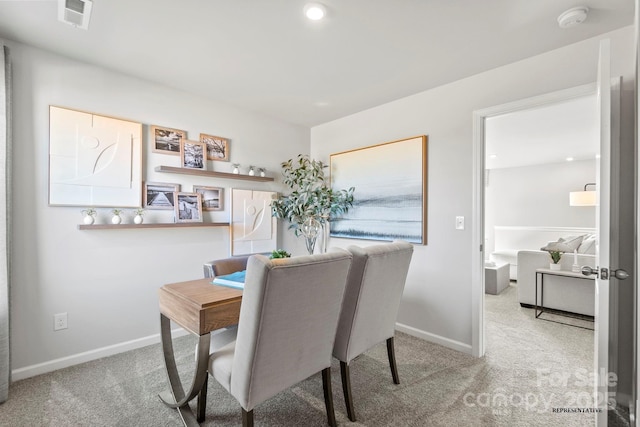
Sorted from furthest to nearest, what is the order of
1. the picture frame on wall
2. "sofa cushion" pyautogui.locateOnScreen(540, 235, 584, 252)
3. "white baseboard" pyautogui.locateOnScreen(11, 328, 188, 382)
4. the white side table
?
the white side table, "sofa cushion" pyautogui.locateOnScreen(540, 235, 584, 252), the picture frame on wall, "white baseboard" pyautogui.locateOnScreen(11, 328, 188, 382)

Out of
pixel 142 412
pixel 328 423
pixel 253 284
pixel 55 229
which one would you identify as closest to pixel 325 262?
pixel 253 284

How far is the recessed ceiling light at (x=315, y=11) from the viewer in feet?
5.51

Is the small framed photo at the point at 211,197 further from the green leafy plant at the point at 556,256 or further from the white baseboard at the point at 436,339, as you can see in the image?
the green leafy plant at the point at 556,256

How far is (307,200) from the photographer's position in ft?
11.3

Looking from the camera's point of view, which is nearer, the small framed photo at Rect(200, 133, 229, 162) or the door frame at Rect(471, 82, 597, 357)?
the door frame at Rect(471, 82, 597, 357)

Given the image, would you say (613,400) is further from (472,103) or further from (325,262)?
(472,103)

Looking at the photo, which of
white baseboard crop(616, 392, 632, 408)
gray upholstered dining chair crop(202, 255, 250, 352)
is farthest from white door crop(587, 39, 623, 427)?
Answer: gray upholstered dining chair crop(202, 255, 250, 352)

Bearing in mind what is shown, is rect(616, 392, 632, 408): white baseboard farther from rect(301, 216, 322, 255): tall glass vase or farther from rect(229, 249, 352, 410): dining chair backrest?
rect(301, 216, 322, 255): tall glass vase

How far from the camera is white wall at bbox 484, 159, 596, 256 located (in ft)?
19.6

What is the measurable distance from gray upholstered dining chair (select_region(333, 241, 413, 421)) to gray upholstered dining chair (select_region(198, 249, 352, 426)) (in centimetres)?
20

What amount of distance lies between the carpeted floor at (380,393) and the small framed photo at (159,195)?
1260mm

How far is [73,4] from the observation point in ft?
5.47

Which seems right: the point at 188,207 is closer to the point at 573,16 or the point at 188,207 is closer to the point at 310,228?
the point at 310,228

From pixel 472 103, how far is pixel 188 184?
2.70 meters
